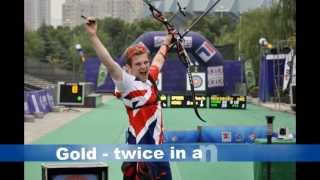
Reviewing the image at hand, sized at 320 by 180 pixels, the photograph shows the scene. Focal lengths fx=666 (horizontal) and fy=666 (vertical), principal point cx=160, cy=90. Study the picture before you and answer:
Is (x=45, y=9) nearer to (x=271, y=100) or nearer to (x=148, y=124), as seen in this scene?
(x=148, y=124)

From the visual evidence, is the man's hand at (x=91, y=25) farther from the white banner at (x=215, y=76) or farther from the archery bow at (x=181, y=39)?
the white banner at (x=215, y=76)

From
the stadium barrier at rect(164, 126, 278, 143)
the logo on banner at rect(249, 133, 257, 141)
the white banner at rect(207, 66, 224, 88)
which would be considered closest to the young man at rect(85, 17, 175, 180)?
the stadium barrier at rect(164, 126, 278, 143)

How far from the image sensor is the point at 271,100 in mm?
4543

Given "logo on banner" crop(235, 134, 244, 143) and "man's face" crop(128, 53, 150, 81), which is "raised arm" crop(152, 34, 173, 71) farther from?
"logo on banner" crop(235, 134, 244, 143)

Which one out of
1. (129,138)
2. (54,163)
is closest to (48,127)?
(54,163)

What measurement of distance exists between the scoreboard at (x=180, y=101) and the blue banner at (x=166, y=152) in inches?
10.9

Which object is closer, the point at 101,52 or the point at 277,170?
the point at 101,52

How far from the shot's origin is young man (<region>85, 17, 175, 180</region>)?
4469mm

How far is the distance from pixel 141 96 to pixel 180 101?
0.27 meters

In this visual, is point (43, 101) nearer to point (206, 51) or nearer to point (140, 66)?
point (140, 66)

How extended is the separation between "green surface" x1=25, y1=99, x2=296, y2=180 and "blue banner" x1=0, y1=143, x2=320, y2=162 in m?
0.05

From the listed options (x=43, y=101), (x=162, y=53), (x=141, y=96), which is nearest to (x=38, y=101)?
(x=43, y=101)

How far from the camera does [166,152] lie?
442 centimetres

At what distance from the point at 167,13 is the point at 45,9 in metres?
Answer: 0.82
